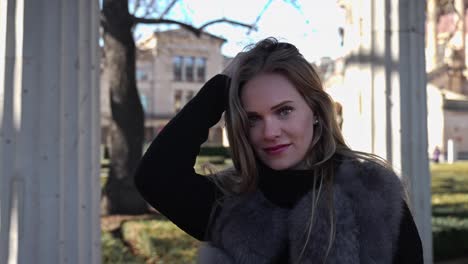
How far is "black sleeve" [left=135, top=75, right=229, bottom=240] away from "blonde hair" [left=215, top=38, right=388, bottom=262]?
8 centimetres

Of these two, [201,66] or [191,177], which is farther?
[201,66]

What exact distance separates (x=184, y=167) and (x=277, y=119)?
0.35 metres

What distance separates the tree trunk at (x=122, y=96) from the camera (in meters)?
9.52

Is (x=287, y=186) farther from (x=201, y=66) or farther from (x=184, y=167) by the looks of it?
(x=201, y=66)

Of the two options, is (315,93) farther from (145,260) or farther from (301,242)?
(145,260)

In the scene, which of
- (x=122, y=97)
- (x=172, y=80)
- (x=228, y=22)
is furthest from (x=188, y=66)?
(x=122, y=97)

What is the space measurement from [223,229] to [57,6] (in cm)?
202

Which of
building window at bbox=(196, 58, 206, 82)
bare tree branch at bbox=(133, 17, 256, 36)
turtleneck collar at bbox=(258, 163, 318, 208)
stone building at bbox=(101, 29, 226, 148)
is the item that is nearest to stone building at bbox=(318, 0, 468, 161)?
bare tree branch at bbox=(133, 17, 256, 36)

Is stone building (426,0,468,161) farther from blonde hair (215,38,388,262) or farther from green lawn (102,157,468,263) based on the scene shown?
blonde hair (215,38,388,262)

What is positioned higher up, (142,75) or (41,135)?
(142,75)

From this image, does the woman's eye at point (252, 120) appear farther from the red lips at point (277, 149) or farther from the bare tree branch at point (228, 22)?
the bare tree branch at point (228, 22)

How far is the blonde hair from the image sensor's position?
5.10ft

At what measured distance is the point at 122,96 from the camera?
382 inches

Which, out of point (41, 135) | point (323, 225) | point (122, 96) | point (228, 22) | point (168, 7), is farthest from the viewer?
point (168, 7)
